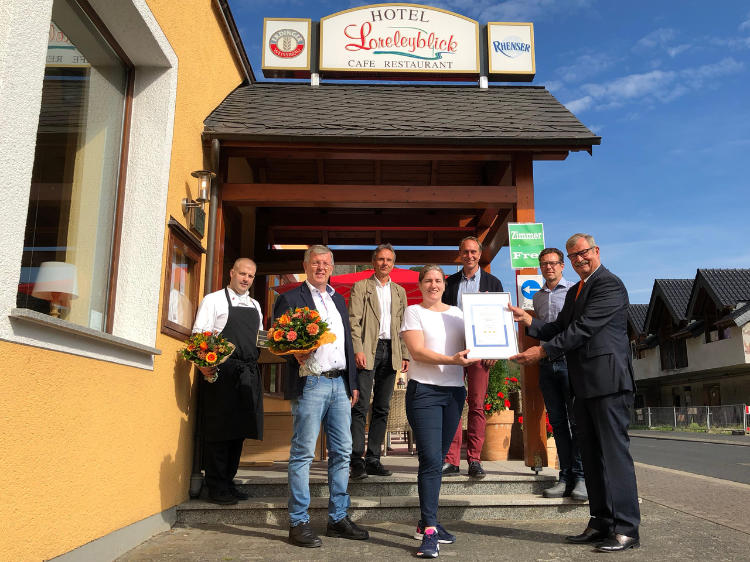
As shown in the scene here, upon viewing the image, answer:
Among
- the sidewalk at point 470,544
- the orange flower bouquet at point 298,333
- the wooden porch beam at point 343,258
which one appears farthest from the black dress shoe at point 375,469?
the wooden porch beam at point 343,258

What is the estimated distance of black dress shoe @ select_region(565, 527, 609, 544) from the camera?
434 centimetres

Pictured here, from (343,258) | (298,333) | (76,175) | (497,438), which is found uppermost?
(343,258)

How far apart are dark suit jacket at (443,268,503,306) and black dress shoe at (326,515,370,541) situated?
7.21ft

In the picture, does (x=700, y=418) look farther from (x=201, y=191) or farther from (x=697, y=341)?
(x=201, y=191)

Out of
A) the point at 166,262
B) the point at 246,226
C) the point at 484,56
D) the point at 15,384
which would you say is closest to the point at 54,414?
the point at 15,384

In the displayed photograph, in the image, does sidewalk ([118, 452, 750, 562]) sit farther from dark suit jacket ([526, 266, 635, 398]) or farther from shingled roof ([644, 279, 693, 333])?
shingled roof ([644, 279, 693, 333])

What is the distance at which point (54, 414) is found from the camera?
3230 millimetres

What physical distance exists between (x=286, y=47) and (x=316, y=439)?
635 cm

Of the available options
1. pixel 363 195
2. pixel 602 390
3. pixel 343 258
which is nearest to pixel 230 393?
pixel 363 195

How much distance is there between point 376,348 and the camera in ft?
18.3

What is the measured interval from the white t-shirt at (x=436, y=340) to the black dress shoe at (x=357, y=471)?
1594 millimetres

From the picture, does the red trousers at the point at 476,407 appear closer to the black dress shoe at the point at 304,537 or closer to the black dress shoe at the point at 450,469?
the black dress shoe at the point at 450,469

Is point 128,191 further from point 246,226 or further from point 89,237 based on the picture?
point 246,226

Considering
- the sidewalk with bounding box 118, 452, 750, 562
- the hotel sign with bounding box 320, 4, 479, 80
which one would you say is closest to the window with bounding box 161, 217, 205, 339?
the sidewalk with bounding box 118, 452, 750, 562
